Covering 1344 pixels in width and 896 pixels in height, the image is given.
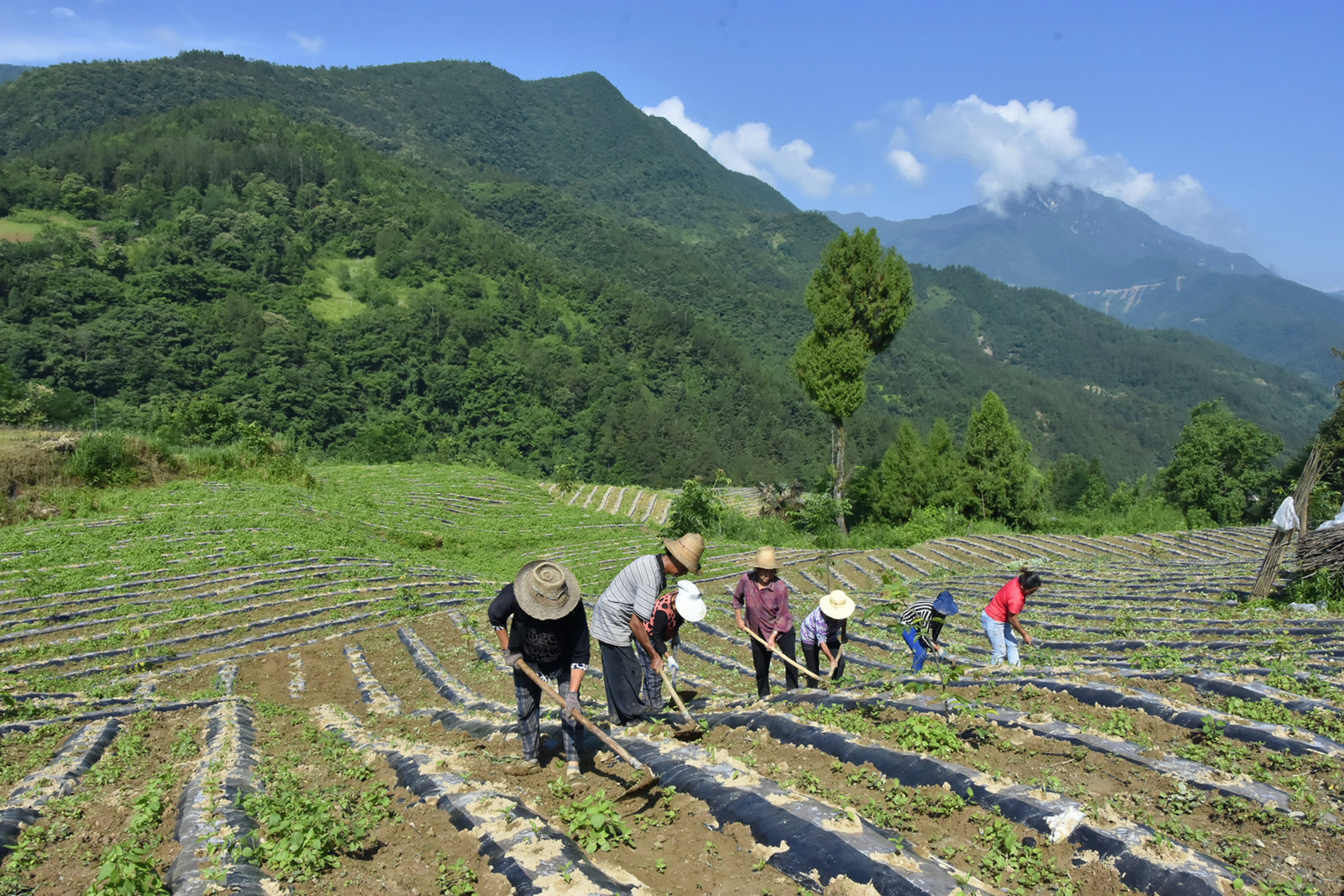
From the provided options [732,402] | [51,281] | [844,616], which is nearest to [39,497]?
[844,616]

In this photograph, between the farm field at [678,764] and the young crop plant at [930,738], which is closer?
the farm field at [678,764]

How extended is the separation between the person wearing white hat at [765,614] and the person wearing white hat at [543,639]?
231 cm

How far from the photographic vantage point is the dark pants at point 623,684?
6.19 meters

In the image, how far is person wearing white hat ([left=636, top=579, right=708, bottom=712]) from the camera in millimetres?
6059

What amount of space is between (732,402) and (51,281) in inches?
2897

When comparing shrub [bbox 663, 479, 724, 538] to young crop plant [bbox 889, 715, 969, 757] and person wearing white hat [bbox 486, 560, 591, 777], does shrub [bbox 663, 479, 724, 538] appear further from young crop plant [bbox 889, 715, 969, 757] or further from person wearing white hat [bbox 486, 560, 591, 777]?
young crop plant [bbox 889, 715, 969, 757]

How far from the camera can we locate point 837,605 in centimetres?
759

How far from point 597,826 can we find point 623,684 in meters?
2.16

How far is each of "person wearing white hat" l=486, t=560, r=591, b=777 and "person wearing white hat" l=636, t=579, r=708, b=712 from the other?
0.65 m

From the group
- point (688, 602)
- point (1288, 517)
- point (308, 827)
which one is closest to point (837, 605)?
point (688, 602)

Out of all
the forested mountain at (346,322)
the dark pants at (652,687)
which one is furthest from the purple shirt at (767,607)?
the forested mountain at (346,322)

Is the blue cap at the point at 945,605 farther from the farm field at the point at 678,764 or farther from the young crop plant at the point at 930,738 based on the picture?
the young crop plant at the point at 930,738

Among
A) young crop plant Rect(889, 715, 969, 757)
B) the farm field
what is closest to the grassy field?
the farm field

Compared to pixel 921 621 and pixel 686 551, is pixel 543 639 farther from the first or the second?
pixel 921 621
